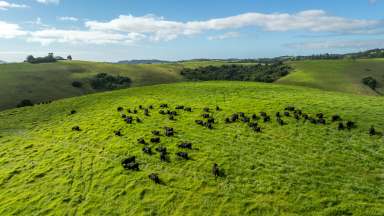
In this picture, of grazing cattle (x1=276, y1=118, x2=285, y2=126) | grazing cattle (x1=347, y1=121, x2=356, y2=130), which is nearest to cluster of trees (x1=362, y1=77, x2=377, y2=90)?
grazing cattle (x1=347, y1=121, x2=356, y2=130)

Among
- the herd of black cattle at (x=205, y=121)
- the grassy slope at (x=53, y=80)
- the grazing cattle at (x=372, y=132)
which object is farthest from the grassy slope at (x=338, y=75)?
the grazing cattle at (x=372, y=132)

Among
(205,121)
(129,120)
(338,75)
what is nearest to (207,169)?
(205,121)

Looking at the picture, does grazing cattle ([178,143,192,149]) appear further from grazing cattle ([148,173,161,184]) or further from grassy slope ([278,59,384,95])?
grassy slope ([278,59,384,95])

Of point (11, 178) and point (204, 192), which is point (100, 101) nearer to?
point (11, 178)

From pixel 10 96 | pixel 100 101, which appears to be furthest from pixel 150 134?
pixel 10 96

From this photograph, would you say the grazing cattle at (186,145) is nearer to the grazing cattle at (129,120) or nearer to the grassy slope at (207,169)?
the grassy slope at (207,169)
